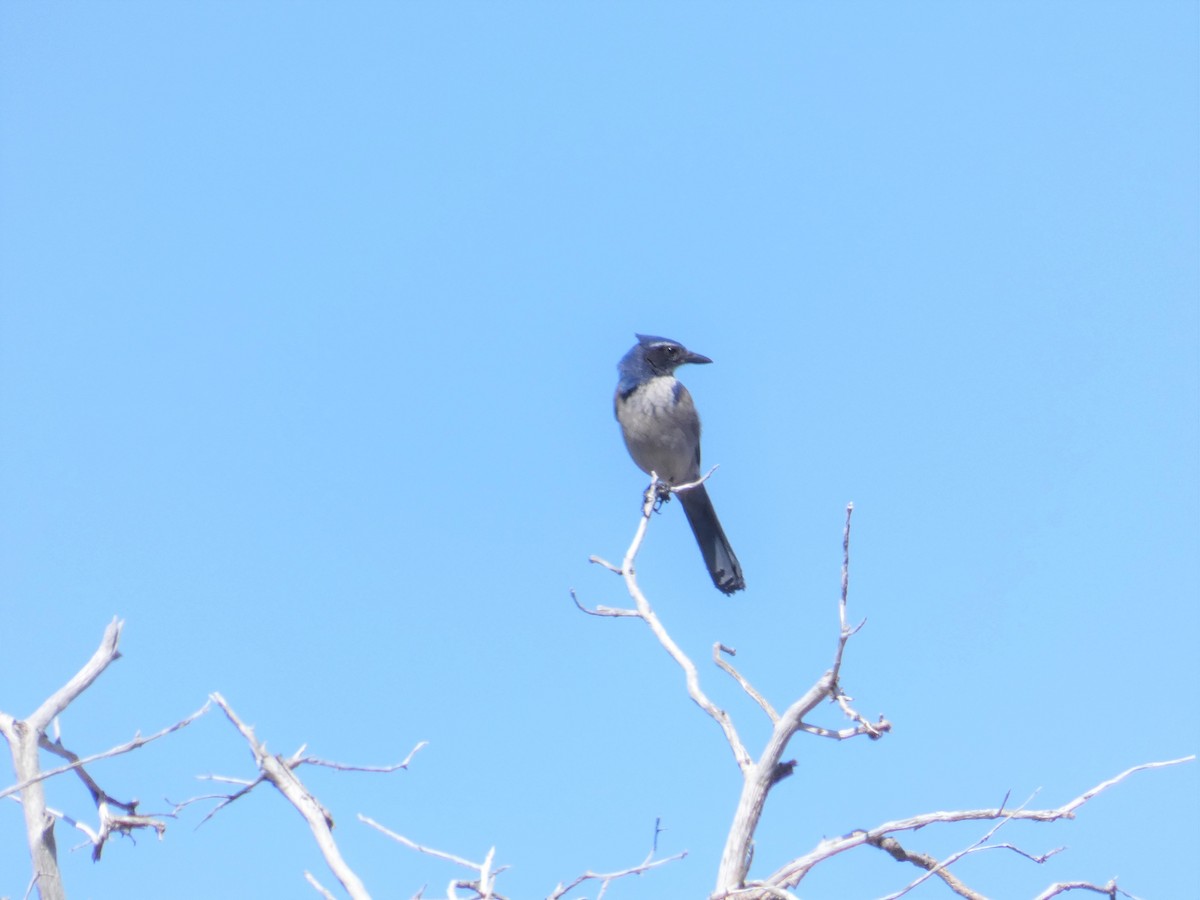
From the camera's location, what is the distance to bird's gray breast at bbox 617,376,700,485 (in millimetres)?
10016

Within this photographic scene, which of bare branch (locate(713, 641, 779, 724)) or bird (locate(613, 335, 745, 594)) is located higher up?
bird (locate(613, 335, 745, 594))

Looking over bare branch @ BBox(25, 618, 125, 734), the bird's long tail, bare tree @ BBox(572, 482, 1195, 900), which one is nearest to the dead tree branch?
bare tree @ BBox(572, 482, 1195, 900)

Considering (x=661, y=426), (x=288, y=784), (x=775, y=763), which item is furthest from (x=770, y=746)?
(x=661, y=426)

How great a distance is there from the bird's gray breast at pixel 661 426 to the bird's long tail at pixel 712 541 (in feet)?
0.90

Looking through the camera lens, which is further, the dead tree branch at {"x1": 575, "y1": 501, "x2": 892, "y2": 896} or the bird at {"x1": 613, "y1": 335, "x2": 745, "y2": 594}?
the bird at {"x1": 613, "y1": 335, "x2": 745, "y2": 594}

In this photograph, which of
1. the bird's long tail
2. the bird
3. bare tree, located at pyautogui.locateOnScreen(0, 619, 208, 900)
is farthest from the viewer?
the bird

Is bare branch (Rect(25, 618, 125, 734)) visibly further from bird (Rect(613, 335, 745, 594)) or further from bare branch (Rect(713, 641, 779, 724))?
bird (Rect(613, 335, 745, 594))

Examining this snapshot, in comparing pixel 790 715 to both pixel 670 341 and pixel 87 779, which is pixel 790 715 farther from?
pixel 670 341

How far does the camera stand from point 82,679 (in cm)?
345

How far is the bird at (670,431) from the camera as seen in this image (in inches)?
393

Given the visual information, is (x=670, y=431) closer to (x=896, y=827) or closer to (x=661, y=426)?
(x=661, y=426)

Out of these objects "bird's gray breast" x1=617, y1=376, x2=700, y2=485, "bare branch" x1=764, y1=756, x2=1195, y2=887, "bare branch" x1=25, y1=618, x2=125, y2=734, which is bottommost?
"bare branch" x1=764, y1=756, x2=1195, y2=887

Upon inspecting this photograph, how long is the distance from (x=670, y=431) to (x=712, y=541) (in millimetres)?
902

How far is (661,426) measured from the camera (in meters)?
9.99
